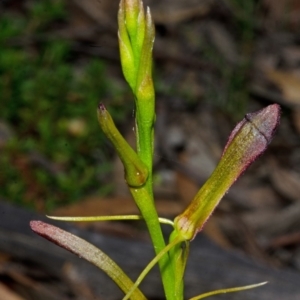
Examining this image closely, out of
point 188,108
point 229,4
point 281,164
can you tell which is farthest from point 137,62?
point 229,4

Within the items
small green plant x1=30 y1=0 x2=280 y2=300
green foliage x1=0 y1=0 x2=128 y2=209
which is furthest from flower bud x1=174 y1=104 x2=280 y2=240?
green foliage x1=0 y1=0 x2=128 y2=209

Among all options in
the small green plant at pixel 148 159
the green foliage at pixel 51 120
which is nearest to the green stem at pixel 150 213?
the small green plant at pixel 148 159

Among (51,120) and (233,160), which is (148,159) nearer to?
(233,160)

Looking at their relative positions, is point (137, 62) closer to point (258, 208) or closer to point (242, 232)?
point (242, 232)

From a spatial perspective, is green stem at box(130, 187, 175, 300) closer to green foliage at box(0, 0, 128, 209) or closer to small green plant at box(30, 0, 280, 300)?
small green plant at box(30, 0, 280, 300)

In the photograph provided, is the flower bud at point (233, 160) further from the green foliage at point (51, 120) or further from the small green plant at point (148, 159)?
the green foliage at point (51, 120)
